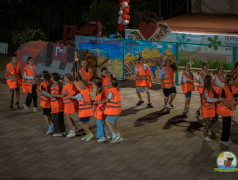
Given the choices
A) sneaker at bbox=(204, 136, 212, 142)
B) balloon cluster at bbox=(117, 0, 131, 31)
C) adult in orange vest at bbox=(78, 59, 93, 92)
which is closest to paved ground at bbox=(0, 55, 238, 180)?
sneaker at bbox=(204, 136, 212, 142)

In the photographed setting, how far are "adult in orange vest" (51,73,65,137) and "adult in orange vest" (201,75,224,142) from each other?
3.57 meters

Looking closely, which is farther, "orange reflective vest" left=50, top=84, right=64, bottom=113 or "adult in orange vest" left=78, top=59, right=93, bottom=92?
"adult in orange vest" left=78, top=59, right=93, bottom=92

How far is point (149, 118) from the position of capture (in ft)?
45.7

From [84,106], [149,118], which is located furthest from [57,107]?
[149,118]

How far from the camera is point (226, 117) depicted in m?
10.9

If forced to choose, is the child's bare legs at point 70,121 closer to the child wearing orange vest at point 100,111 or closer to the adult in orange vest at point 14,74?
the child wearing orange vest at point 100,111

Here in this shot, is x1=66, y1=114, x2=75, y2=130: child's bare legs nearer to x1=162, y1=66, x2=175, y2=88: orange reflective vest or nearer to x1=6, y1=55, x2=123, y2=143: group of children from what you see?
x1=6, y1=55, x2=123, y2=143: group of children

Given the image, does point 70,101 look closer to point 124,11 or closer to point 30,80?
point 30,80

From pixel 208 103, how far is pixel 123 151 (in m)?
2.33

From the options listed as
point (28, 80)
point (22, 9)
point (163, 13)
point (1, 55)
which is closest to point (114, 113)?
point (28, 80)

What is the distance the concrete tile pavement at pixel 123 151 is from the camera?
9469mm

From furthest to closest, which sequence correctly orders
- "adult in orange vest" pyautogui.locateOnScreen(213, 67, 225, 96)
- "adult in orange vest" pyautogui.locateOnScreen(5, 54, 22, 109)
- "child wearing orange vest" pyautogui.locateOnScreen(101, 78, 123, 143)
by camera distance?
"adult in orange vest" pyautogui.locateOnScreen(5, 54, 22, 109), "adult in orange vest" pyautogui.locateOnScreen(213, 67, 225, 96), "child wearing orange vest" pyautogui.locateOnScreen(101, 78, 123, 143)

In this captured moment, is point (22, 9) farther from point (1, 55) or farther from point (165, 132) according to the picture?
point (165, 132)

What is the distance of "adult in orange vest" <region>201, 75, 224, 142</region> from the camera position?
36.2 ft
